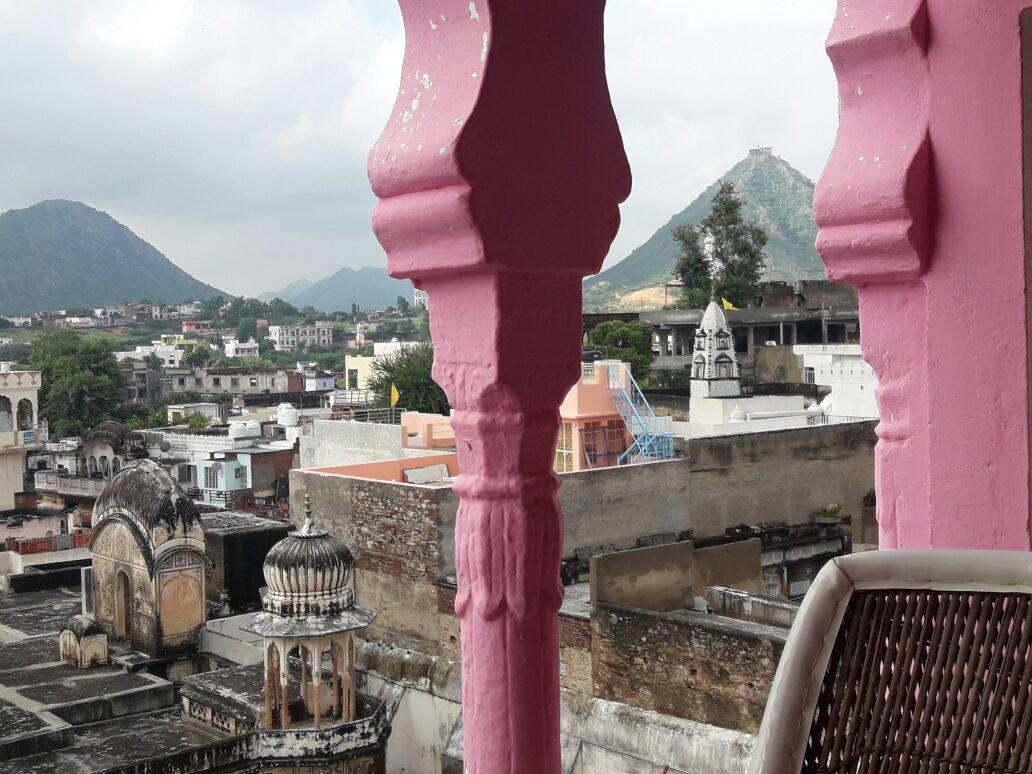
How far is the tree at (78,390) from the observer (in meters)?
45.2

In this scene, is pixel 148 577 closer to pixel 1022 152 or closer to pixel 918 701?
pixel 1022 152

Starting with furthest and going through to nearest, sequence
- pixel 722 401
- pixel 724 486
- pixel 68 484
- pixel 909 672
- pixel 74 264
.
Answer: pixel 74 264 → pixel 68 484 → pixel 722 401 → pixel 724 486 → pixel 909 672

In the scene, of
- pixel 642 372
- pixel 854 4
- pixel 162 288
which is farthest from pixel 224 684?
pixel 162 288

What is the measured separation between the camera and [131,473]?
1441cm

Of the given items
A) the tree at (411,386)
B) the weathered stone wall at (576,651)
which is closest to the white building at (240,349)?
the tree at (411,386)

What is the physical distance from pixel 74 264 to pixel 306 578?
170292mm

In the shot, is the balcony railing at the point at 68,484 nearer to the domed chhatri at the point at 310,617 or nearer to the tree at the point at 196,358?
the domed chhatri at the point at 310,617

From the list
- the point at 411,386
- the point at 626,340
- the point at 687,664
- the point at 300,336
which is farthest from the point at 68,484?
the point at 300,336

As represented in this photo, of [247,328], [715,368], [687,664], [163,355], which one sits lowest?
[687,664]

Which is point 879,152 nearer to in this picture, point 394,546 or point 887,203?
point 887,203

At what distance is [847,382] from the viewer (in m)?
24.4

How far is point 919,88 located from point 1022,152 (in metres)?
0.35

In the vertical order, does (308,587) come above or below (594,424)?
below

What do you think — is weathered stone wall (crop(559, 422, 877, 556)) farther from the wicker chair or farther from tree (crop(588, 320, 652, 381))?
tree (crop(588, 320, 652, 381))
